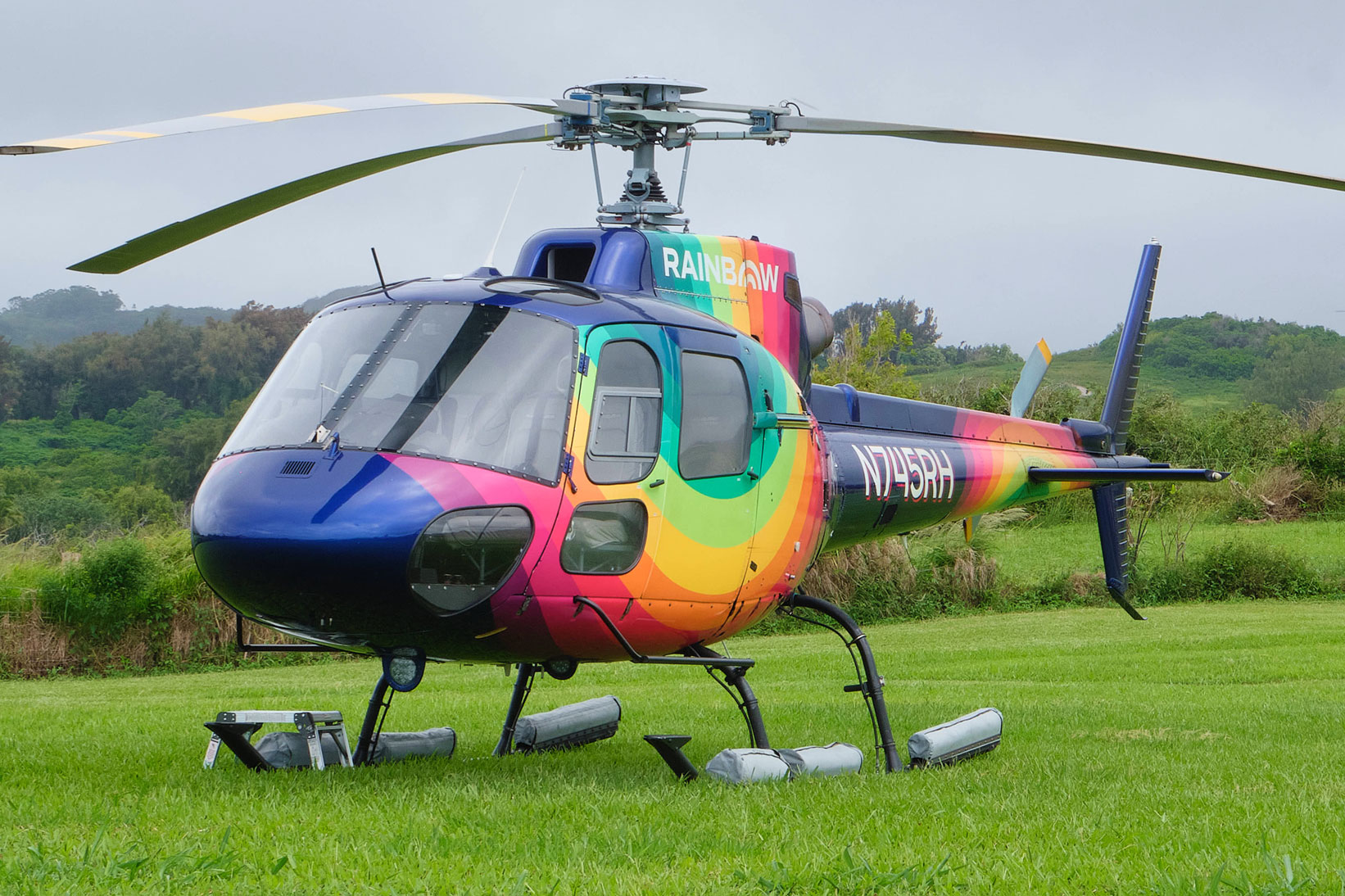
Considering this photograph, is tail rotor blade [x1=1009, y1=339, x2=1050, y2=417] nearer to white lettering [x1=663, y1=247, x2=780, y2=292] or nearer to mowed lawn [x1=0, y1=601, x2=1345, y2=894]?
mowed lawn [x1=0, y1=601, x2=1345, y2=894]

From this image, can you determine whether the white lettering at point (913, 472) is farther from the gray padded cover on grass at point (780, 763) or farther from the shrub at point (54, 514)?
the shrub at point (54, 514)

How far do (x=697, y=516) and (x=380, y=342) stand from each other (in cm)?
176

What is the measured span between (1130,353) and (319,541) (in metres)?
8.75

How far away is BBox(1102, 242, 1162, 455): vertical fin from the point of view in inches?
469

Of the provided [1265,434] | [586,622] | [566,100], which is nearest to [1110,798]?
[586,622]

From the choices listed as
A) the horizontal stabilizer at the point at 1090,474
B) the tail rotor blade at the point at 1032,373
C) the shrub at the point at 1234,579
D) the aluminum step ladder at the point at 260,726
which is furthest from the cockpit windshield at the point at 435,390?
the shrub at the point at 1234,579

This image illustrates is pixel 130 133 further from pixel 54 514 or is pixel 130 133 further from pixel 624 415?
pixel 54 514

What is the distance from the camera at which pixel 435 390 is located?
19.4ft

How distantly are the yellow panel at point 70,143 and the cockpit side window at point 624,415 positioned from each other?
244 centimetres

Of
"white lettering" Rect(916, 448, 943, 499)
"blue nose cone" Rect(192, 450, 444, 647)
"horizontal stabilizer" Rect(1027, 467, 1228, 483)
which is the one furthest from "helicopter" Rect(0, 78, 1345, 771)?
"horizontal stabilizer" Rect(1027, 467, 1228, 483)

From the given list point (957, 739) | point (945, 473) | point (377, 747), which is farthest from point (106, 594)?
point (957, 739)

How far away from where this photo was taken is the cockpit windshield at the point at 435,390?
580cm

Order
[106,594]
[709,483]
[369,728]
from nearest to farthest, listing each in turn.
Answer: [709,483] → [369,728] → [106,594]

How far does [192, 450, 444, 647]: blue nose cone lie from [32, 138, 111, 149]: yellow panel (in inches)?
66.0
